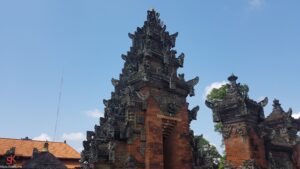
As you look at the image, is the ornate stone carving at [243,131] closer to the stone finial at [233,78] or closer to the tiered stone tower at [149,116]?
the stone finial at [233,78]

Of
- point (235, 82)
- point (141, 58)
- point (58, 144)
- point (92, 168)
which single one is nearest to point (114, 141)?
point (92, 168)

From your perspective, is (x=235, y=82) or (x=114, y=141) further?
(x=235, y=82)

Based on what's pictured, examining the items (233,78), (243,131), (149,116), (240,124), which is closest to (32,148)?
(149,116)

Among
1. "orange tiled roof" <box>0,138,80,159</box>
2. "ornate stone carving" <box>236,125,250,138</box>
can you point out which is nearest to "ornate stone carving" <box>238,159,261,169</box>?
"ornate stone carving" <box>236,125,250,138</box>

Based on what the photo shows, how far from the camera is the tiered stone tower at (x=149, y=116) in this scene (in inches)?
452

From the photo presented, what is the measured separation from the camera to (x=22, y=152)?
33969 millimetres

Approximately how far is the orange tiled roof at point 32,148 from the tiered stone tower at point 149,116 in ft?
75.2

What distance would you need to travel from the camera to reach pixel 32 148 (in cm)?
3525

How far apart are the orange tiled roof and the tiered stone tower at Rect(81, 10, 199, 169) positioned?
75.2 ft

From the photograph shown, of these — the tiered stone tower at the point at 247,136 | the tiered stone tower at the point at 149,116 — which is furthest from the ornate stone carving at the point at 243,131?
the tiered stone tower at the point at 149,116

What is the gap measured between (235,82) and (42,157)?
11.2 meters

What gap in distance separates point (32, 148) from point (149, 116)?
2811 centimetres

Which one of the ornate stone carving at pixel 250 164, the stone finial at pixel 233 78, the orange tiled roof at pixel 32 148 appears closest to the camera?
the ornate stone carving at pixel 250 164

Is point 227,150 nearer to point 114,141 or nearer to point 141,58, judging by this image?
point 114,141
